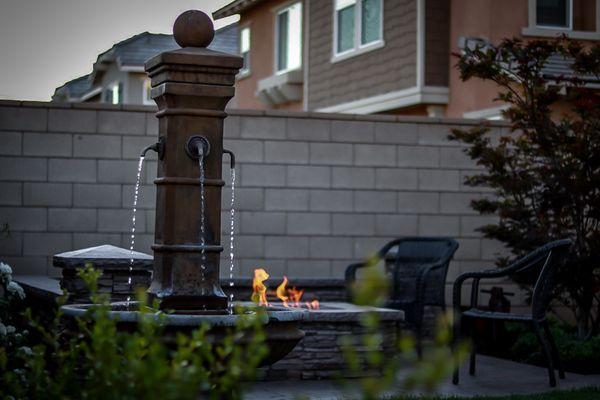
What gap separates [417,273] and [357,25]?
9.32 meters

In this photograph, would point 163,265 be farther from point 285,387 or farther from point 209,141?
point 285,387

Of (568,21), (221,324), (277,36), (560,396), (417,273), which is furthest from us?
(277,36)

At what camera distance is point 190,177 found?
666cm

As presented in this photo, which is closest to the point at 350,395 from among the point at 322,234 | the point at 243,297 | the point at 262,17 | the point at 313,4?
the point at 243,297

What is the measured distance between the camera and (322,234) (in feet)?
38.4

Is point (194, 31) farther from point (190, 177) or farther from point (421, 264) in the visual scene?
point (421, 264)

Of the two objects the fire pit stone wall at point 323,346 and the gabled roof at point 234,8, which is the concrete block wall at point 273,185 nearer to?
the fire pit stone wall at point 323,346

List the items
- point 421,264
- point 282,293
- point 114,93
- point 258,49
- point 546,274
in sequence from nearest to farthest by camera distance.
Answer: point 546,274
point 282,293
point 421,264
point 258,49
point 114,93

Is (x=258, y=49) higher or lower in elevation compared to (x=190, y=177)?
higher

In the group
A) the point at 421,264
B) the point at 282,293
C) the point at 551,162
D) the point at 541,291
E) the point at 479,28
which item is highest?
the point at 479,28

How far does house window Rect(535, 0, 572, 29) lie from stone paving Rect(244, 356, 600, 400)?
7906mm

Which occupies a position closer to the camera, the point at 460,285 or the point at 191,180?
the point at 191,180

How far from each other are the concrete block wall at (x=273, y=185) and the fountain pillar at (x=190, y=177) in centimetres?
465

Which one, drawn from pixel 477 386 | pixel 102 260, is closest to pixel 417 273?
pixel 477 386
